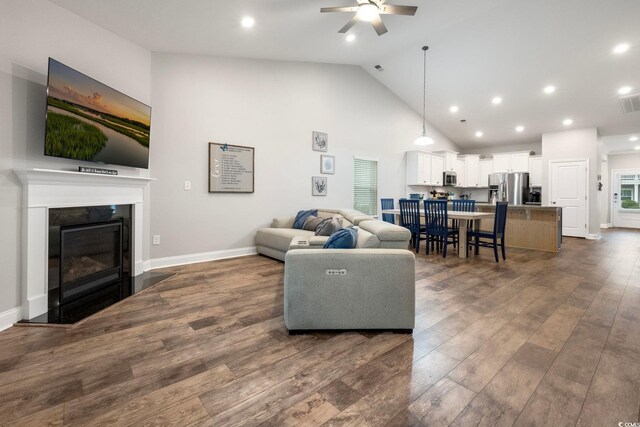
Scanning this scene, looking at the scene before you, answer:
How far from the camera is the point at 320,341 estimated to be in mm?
2027

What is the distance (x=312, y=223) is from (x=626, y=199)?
40.1 feet

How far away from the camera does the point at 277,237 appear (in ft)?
14.5

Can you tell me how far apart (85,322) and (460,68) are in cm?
706

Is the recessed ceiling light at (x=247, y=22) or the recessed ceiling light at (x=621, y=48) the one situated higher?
the recessed ceiling light at (x=621, y=48)

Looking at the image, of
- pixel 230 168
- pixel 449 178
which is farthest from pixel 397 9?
pixel 449 178

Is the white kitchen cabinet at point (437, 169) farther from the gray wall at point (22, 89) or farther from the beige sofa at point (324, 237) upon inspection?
the gray wall at point (22, 89)

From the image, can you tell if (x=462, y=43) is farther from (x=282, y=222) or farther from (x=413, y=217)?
(x=282, y=222)

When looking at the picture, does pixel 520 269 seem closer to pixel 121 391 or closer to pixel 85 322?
pixel 121 391

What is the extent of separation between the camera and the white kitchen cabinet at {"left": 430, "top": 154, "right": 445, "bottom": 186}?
25.9 feet

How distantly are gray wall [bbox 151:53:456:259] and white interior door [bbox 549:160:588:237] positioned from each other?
471 cm

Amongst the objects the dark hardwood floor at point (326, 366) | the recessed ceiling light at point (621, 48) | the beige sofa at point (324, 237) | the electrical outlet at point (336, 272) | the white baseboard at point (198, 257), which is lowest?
the dark hardwood floor at point (326, 366)


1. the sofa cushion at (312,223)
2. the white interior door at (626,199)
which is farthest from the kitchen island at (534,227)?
the white interior door at (626,199)

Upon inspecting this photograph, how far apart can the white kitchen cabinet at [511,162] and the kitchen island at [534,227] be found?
3123 millimetres

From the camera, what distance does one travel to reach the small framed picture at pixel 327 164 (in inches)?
229
